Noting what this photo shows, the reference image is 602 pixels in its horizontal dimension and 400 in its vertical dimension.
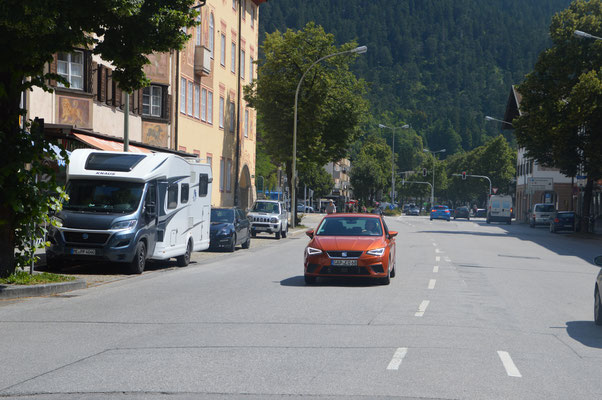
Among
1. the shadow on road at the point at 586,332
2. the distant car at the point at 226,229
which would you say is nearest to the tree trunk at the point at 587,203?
the distant car at the point at 226,229

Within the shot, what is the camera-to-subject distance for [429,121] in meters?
190

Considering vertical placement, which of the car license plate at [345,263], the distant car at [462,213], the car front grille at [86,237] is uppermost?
the car front grille at [86,237]

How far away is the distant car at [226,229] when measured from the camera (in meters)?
28.1

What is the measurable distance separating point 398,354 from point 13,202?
8.04 meters

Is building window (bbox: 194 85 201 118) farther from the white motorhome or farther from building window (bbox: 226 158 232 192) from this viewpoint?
the white motorhome

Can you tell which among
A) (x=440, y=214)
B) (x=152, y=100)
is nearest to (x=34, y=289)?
(x=152, y=100)

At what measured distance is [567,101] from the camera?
151ft

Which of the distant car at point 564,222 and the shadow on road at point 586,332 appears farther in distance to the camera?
the distant car at point 564,222

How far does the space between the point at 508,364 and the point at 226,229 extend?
2038 centimetres

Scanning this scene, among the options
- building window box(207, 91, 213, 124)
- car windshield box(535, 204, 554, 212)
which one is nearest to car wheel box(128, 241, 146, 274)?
building window box(207, 91, 213, 124)

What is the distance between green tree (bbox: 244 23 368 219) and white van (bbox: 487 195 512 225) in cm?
2504

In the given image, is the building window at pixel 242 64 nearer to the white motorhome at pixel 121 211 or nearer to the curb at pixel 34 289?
the white motorhome at pixel 121 211

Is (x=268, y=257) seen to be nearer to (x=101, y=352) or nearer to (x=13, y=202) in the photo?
(x=13, y=202)

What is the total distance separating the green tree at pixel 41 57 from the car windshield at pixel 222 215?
1371 centimetres
